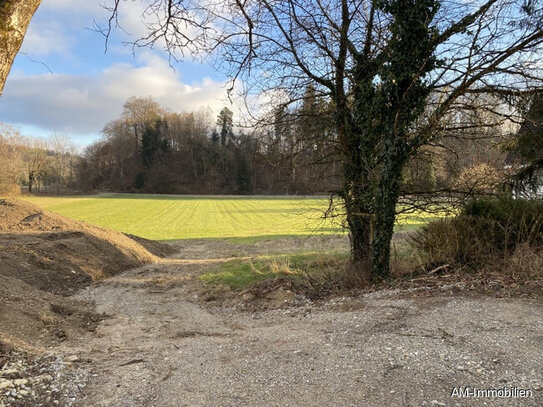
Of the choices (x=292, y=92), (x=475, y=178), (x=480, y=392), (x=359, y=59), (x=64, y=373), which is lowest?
(x=64, y=373)

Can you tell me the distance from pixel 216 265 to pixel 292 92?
293 inches

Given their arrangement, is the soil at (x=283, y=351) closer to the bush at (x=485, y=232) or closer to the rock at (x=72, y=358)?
the rock at (x=72, y=358)

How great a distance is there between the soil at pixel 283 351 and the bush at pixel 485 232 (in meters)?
1.63

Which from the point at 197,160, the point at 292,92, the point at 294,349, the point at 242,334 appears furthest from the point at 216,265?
the point at 197,160

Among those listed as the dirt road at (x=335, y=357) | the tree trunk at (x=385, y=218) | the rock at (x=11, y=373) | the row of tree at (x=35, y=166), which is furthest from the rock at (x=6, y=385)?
the row of tree at (x=35, y=166)

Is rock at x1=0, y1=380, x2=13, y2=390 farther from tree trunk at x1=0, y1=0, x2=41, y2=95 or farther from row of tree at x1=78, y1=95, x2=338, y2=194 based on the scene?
row of tree at x1=78, y1=95, x2=338, y2=194

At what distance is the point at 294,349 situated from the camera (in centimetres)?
429

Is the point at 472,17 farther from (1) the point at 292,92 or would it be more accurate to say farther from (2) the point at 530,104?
(1) the point at 292,92

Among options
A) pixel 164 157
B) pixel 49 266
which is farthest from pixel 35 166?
pixel 49 266

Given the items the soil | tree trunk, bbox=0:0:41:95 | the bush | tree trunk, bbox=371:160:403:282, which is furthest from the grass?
tree trunk, bbox=0:0:41:95

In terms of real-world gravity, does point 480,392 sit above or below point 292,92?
below

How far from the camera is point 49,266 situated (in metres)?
10.2

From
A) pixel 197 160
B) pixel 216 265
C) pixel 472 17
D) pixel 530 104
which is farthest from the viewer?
pixel 197 160

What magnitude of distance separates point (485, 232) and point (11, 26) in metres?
8.64
